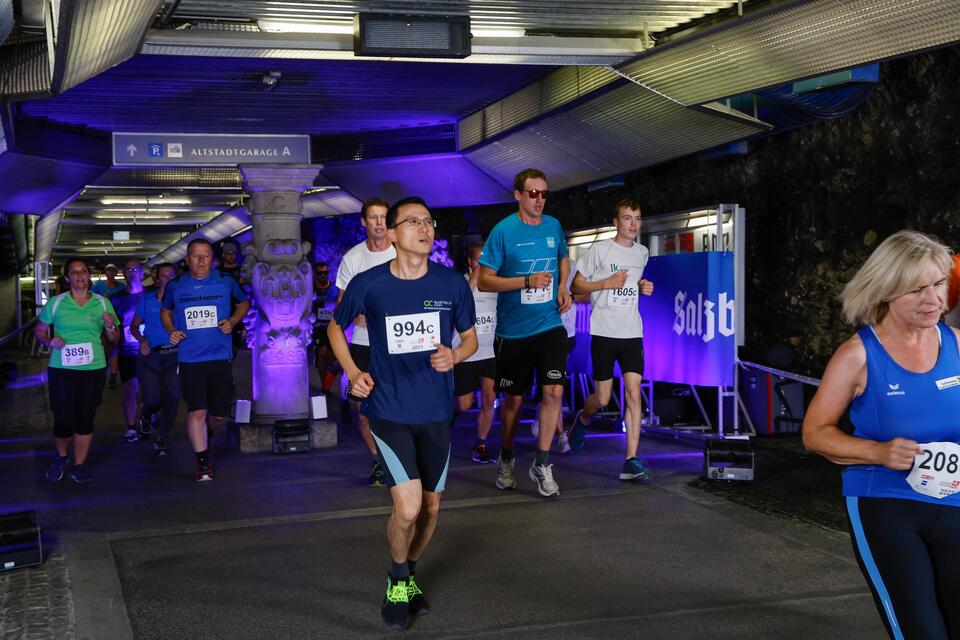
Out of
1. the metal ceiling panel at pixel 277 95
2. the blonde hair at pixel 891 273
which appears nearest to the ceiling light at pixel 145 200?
the metal ceiling panel at pixel 277 95

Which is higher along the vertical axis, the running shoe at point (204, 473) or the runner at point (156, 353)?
the runner at point (156, 353)

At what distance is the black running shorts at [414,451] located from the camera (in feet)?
15.4

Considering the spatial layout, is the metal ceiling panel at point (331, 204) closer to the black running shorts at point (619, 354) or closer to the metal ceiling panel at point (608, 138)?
the metal ceiling panel at point (608, 138)

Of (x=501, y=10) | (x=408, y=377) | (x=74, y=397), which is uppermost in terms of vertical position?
(x=501, y=10)

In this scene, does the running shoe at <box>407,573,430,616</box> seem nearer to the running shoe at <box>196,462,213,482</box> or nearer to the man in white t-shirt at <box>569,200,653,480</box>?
the man in white t-shirt at <box>569,200,653,480</box>

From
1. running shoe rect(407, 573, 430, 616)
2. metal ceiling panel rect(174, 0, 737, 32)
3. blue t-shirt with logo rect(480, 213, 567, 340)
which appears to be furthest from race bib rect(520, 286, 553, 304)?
running shoe rect(407, 573, 430, 616)

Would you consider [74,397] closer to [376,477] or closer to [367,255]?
[376,477]

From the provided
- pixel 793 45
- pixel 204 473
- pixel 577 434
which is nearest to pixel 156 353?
pixel 204 473

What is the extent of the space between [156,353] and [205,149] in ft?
7.28

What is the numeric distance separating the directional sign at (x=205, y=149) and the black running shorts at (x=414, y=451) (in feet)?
23.0

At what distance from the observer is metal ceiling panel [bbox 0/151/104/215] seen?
13820mm

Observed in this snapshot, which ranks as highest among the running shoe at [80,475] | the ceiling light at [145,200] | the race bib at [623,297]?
the ceiling light at [145,200]

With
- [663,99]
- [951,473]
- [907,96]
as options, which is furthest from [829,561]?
[663,99]

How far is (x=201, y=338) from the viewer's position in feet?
28.9
